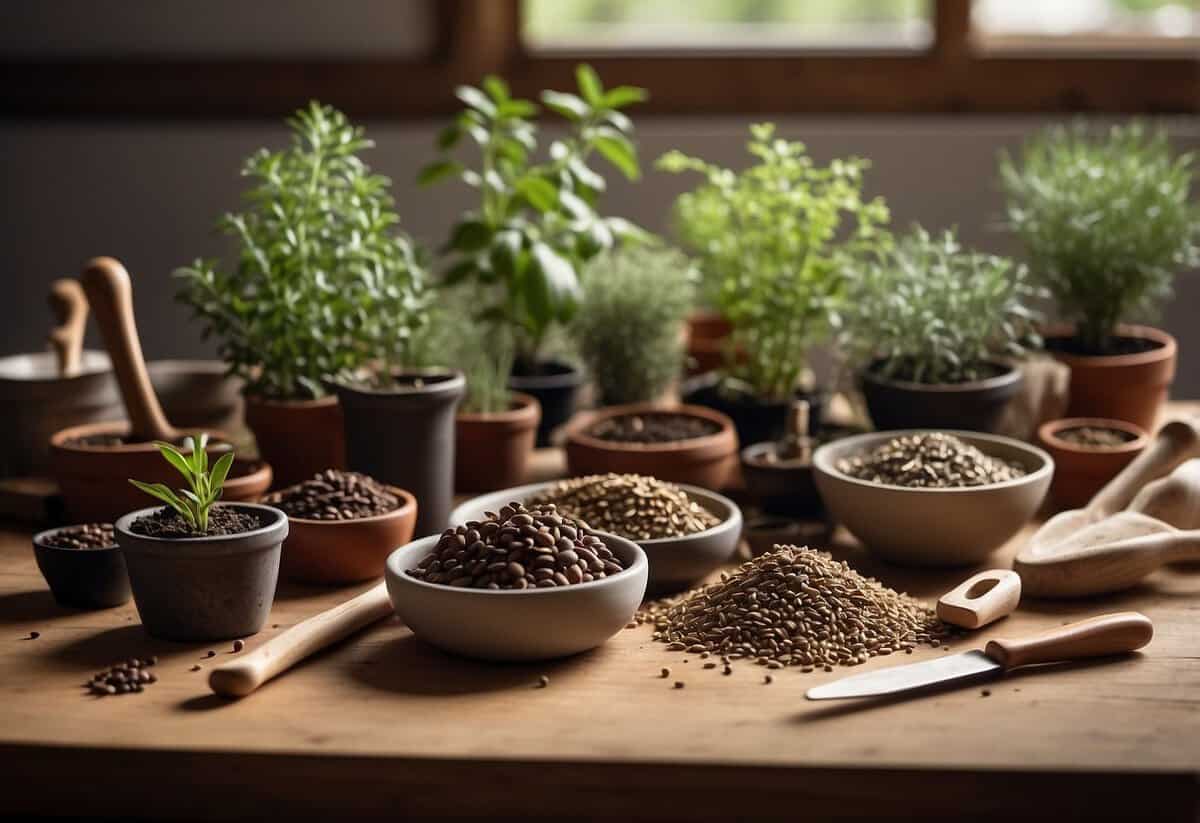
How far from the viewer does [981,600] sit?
1.51 m

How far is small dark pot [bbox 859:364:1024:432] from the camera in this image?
188cm

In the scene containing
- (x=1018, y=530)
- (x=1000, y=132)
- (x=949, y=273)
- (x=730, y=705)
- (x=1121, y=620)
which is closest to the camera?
(x=730, y=705)

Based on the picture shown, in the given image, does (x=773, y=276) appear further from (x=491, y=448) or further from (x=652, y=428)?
(x=491, y=448)

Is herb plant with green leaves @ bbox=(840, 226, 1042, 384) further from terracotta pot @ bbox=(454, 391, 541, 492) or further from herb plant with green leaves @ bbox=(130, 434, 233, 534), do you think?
herb plant with green leaves @ bbox=(130, 434, 233, 534)

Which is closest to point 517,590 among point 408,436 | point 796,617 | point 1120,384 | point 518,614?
point 518,614

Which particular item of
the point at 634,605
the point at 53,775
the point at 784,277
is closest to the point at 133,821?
the point at 53,775

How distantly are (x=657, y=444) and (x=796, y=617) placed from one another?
1.60ft

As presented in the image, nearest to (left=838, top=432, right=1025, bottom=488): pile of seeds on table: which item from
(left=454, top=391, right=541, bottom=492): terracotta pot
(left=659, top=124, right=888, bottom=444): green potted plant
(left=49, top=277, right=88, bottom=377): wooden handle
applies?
(left=659, top=124, right=888, bottom=444): green potted plant

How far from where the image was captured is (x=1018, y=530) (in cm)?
170

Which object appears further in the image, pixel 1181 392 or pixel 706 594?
pixel 1181 392

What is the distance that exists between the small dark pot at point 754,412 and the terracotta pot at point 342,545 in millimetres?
617

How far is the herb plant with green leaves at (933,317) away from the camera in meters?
1.93

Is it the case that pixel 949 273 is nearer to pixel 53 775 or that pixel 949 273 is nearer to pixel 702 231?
pixel 702 231

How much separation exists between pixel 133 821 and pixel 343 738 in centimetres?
20
